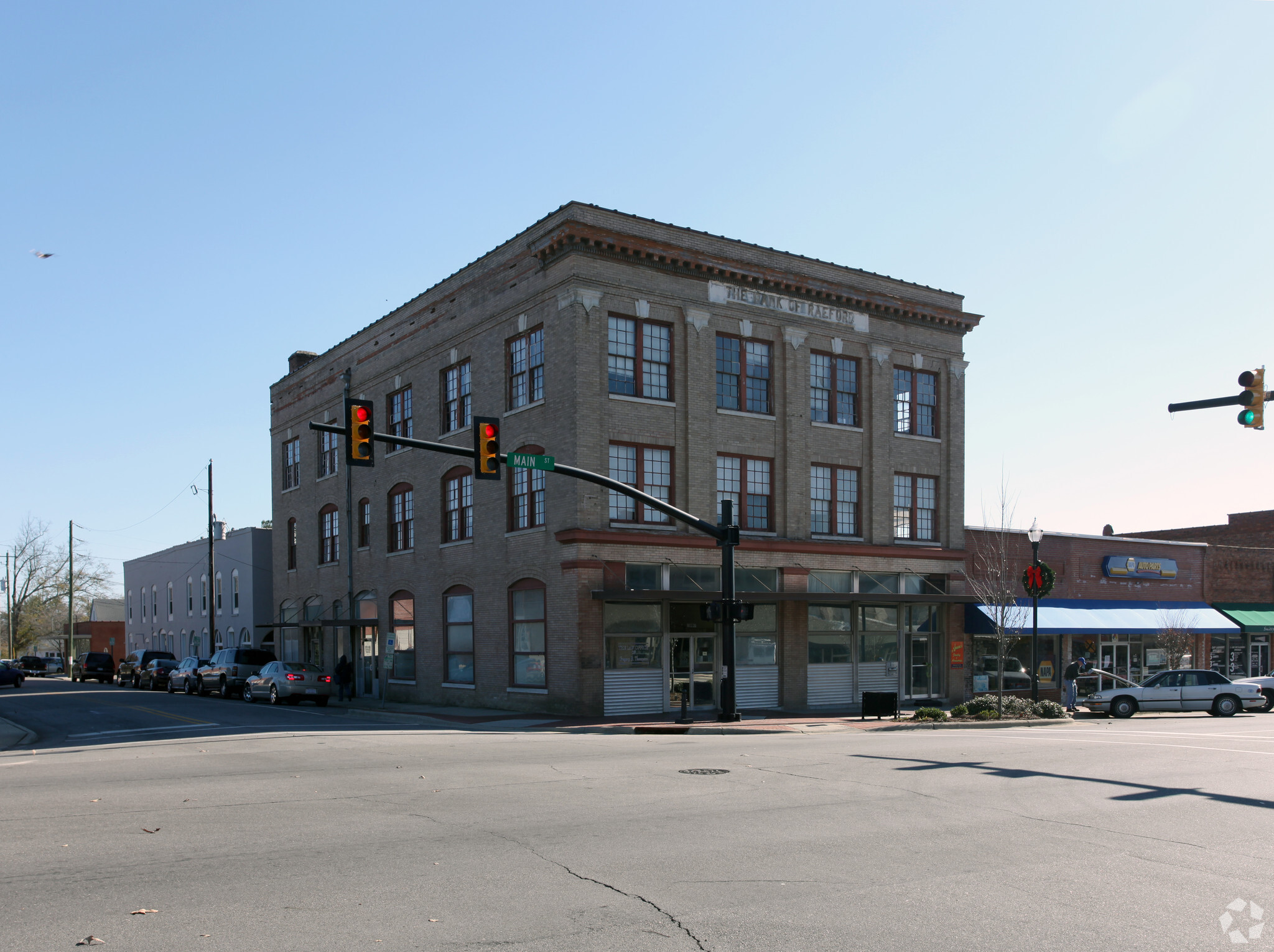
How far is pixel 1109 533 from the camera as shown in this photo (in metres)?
56.8

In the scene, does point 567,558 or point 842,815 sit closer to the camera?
point 842,815

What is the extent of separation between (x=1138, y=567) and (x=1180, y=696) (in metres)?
9.26

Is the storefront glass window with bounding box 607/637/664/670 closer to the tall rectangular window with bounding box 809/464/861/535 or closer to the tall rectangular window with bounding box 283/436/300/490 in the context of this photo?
the tall rectangular window with bounding box 809/464/861/535

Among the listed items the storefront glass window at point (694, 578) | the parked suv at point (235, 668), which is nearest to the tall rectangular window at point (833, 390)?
the storefront glass window at point (694, 578)

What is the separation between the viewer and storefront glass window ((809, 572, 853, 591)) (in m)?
32.7

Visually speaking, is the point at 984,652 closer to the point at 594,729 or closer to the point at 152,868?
the point at 594,729

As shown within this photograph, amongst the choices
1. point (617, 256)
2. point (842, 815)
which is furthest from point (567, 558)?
point (842, 815)

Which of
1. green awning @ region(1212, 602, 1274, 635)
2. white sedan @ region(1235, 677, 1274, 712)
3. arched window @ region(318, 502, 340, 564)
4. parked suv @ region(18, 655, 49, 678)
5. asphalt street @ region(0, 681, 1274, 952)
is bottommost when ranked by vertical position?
parked suv @ region(18, 655, 49, 678)

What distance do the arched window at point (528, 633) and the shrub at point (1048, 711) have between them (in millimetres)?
13255

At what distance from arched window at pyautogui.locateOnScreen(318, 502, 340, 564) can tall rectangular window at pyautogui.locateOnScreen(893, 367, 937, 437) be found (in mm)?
21235

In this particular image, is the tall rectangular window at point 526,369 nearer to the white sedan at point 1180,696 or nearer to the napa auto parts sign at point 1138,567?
the white sedan at point 1180,696

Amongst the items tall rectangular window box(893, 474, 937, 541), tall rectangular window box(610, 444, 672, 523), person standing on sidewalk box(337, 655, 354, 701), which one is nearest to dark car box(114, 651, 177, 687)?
person standing on sidewalk box(337, 655, 354, 701)

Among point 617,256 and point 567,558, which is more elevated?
point 617,256

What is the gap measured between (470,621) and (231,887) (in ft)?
82.0
